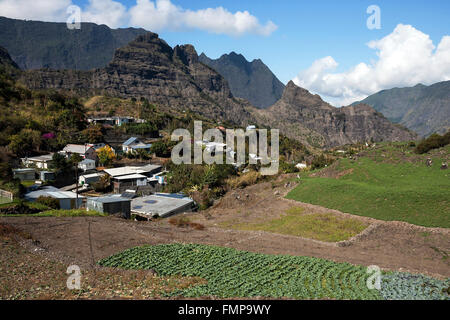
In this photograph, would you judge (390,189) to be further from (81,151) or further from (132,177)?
(81,151)

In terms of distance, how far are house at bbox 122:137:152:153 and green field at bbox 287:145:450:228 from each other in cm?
3290

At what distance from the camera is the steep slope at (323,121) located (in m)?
139

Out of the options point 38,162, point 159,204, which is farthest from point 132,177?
point 38,162

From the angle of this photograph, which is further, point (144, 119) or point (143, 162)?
point (144, 119)

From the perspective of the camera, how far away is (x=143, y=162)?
173 feet

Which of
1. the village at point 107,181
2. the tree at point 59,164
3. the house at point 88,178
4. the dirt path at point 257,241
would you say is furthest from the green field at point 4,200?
the tree at point 59,164

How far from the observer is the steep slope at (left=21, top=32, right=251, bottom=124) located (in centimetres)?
11681

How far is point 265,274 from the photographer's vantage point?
42.5 ft

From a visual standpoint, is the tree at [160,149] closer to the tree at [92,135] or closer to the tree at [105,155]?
→ the tree at [105,155]

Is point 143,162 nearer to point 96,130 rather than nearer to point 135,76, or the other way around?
point 96,130

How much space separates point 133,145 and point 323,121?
383 ft
